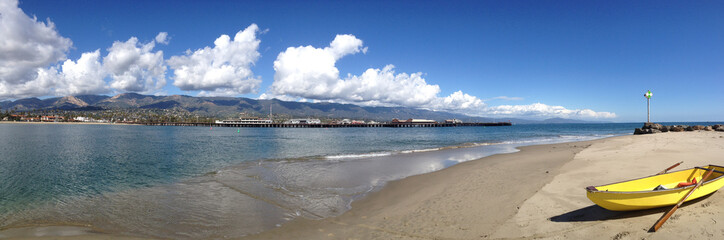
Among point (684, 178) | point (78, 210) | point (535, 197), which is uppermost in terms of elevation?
point (684, 178)

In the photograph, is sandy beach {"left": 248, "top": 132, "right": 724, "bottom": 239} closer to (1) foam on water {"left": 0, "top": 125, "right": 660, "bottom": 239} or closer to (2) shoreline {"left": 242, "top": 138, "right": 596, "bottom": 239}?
(2) shoreline {"left": 242, "top": 138, "right": 596, "bottom": 239}

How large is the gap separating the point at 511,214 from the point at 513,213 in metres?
0.11

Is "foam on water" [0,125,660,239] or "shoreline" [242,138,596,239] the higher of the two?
"shoreline" [242,138,596,239]

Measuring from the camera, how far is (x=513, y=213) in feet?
28.5

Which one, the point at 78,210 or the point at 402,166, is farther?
the point at 402,166

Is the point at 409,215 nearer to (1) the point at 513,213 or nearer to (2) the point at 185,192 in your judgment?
(1) the point at 513,213

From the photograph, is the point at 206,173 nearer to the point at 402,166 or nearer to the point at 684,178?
the point at 402,166

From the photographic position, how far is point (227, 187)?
47.3ft

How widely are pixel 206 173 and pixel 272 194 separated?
750cm

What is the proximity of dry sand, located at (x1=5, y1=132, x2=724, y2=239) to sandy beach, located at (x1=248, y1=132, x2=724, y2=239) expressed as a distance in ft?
0.05

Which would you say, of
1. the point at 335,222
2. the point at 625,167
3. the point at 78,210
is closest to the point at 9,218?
the point at 78,210

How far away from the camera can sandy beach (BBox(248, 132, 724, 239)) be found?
21.8 ft

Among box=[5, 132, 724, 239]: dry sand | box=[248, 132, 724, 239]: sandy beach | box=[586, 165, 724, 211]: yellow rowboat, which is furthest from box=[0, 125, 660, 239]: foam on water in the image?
box=[586, 165, 724, 211]: yellow rowboat

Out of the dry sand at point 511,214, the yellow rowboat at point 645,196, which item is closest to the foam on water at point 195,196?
the dry sand at point 511,214
